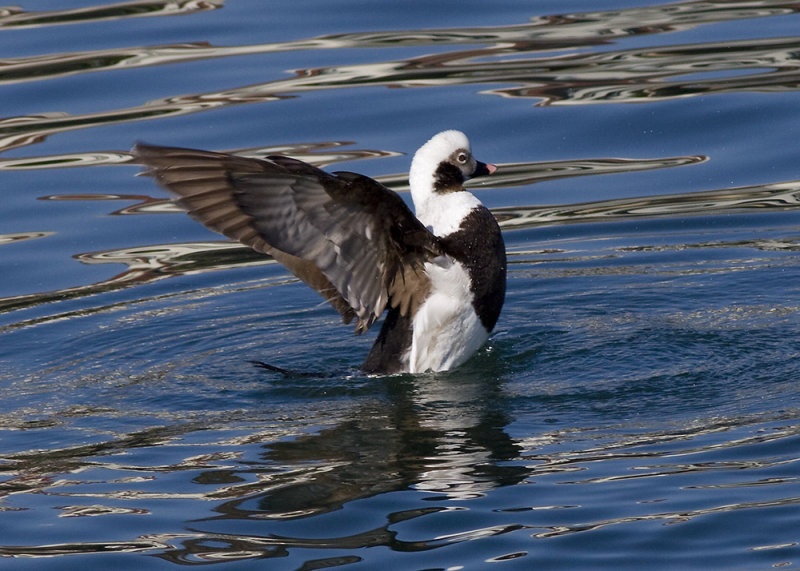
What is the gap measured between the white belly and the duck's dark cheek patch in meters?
0.47

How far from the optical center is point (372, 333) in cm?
751

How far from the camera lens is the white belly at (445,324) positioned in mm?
6430

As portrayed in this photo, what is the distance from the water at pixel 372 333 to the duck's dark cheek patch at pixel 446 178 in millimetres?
827

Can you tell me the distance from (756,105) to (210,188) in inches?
238

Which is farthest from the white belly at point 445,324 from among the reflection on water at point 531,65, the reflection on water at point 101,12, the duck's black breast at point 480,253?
the reflection on water at point 101,12

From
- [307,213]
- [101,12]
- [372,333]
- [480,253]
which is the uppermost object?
[101,12]

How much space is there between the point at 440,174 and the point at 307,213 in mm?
1112

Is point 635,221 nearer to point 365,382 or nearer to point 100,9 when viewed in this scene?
point 365,382

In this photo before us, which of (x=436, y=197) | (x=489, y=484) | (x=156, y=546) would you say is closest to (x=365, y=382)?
(x=436, y=197)

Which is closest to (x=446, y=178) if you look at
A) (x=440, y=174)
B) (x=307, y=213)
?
(x=440, y=174)

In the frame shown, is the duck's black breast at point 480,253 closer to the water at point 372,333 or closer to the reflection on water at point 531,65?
the water at point 372,333

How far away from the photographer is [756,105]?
10.6m

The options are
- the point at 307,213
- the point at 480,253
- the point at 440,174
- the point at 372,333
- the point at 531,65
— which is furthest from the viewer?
the point at 531,65

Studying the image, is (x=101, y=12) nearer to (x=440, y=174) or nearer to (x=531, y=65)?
(x=531, y=65)
